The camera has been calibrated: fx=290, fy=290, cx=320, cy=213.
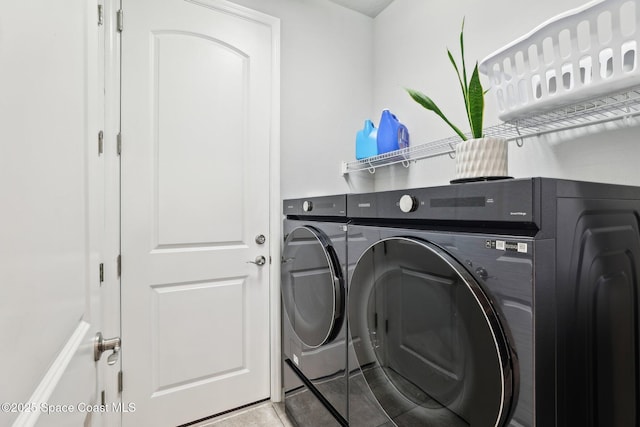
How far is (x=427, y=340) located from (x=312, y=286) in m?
0.69

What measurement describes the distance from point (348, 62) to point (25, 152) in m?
2.21

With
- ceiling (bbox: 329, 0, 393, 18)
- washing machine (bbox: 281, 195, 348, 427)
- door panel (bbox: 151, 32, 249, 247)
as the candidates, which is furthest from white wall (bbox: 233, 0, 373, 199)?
washing machine (bbox: 281, 195, 348, 427)

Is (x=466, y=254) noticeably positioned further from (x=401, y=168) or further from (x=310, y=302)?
(x=401, y=168)

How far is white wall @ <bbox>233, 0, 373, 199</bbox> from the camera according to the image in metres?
1.98

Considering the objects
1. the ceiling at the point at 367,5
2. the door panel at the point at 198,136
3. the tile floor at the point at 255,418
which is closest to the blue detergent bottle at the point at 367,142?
the door panel at the point at 198,136

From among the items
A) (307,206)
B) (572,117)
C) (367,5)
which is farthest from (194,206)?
(367,5)

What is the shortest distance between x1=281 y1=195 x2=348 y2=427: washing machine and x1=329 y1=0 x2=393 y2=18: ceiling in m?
1.56

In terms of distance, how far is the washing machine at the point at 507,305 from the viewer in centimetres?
59

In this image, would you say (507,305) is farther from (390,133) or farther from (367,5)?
(367,5)

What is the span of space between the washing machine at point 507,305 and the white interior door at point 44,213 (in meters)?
0.76

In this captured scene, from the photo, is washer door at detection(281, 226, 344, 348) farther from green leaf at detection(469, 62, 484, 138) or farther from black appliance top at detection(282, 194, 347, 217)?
green leaf at detection(469, 62, 484, 138)

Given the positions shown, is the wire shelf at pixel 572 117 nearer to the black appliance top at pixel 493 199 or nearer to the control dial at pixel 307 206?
the black appliance top at pixel 493 199

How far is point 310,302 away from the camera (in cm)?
142

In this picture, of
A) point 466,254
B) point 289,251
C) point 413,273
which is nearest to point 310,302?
point 289,251
